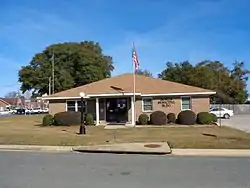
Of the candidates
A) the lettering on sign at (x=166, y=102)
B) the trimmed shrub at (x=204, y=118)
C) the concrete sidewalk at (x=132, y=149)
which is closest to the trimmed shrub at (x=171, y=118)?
the lettering on sign at (x=166, y=102)

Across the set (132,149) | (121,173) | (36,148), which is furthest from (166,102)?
(121,173)

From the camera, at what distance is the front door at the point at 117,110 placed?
125 ft

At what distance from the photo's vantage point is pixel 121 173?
10875 mm

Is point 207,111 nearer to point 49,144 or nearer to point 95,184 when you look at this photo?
point 49,144

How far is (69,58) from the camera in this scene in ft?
270

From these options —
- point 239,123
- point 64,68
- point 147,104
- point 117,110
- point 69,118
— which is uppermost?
point 64,68

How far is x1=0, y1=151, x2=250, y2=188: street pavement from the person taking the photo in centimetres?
917

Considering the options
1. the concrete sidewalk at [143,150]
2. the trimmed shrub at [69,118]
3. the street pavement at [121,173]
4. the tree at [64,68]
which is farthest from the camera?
the tree at [64,68]

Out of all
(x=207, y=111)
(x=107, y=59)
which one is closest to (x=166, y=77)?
(x=107, y=59)

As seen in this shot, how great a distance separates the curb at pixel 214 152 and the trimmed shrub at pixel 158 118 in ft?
58.3

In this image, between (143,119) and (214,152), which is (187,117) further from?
(214,152)

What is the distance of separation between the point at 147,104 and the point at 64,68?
1790 inches

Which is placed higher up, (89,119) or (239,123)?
(89,119)

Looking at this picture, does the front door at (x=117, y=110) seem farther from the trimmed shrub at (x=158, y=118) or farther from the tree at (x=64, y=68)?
the tree at (x=64, y=68)
